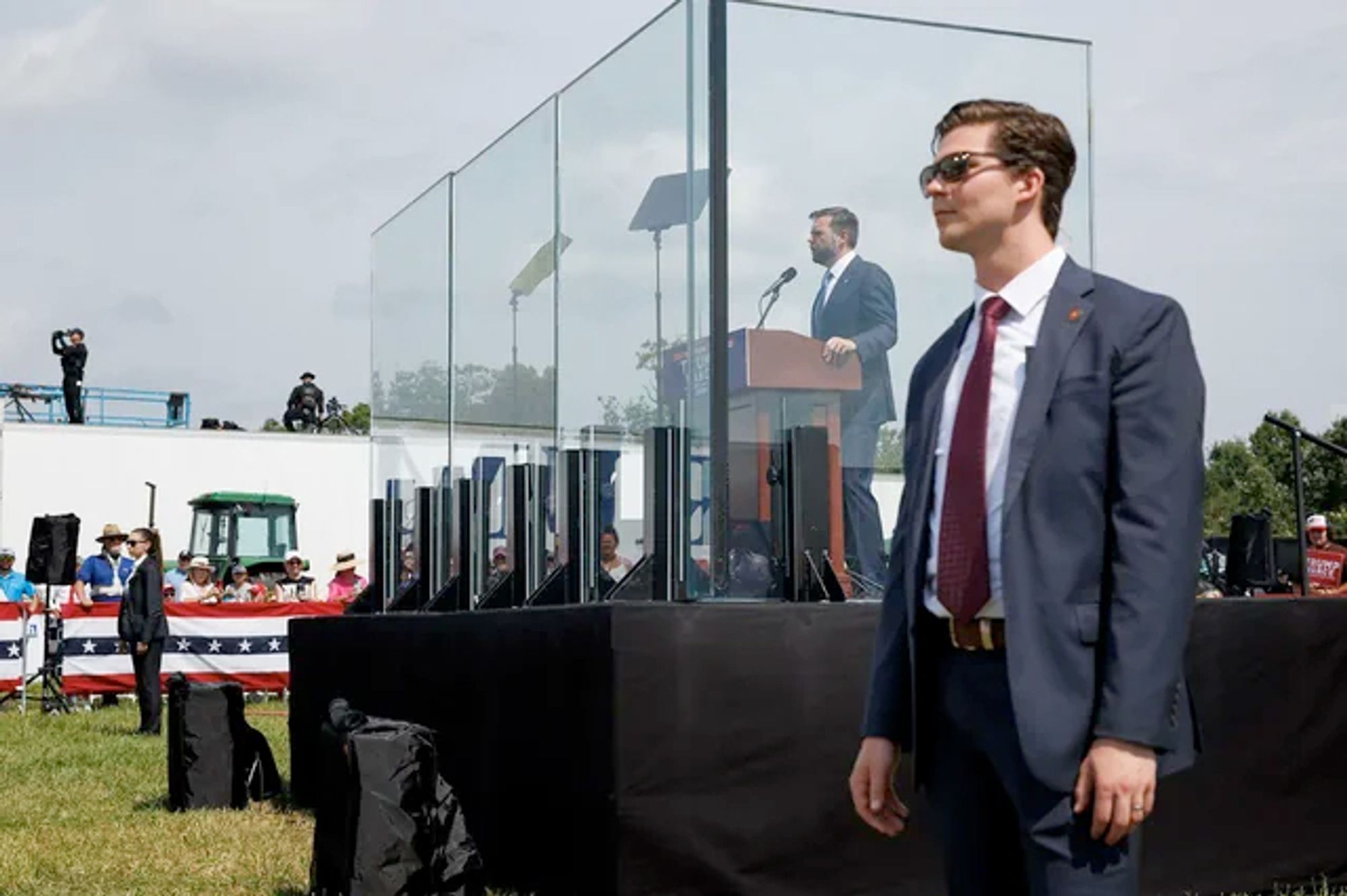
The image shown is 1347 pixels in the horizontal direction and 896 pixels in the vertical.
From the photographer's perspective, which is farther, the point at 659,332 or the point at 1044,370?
the point at 659,332

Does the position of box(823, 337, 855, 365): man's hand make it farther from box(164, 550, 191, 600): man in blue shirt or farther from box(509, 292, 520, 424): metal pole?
box(164, 550, 191, 600): man in blue shirt

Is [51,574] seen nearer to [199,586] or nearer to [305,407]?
[199,586]

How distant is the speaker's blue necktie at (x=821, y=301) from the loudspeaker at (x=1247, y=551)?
4637 mm

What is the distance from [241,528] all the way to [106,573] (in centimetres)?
1002

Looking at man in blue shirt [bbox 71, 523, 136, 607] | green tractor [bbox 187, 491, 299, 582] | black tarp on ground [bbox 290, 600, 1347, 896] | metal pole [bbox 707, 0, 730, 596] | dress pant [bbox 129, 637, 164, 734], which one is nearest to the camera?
black tarp on ground [bbox 290, 600, 1347, 896]

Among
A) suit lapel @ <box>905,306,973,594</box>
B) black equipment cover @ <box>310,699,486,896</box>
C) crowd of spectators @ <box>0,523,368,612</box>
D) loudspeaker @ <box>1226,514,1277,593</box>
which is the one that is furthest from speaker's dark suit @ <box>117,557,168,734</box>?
suit lapel @ <box>905,306,973,594</box>

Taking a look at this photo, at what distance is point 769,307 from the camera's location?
22.6ft

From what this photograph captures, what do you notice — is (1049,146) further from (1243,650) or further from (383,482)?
(383,482)

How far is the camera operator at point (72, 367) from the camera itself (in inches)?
1540

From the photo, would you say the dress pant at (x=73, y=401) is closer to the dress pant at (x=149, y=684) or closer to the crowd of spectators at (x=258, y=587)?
the crowd of spectators at (x=258, y=587)

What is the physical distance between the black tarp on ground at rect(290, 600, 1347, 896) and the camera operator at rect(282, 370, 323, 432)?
36954mm

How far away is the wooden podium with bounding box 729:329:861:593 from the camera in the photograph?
687cm

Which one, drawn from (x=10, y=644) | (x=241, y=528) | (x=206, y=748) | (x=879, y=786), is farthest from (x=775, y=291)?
(x=241, y=528)

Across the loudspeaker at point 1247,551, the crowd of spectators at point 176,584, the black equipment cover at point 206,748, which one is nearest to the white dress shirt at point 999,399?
the loudspeaker at point 1247,551
